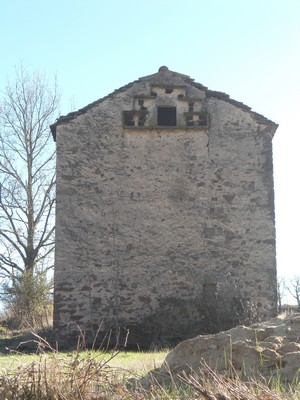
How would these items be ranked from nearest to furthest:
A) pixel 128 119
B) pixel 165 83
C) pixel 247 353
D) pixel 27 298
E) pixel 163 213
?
pixel 247 353
pixel 163 213
pixel 128 119
pixel 165 83
pixel 27 298

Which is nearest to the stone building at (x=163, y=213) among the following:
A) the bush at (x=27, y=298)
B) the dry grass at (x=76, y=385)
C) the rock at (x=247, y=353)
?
the bush at (x=27, y=298)

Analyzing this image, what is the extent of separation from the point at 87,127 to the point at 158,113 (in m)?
2.09

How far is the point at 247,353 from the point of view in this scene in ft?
20.2

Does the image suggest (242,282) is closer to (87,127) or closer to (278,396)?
(87,127)

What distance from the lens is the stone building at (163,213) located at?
14.3 meters

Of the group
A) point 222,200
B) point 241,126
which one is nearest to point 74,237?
point 222,200

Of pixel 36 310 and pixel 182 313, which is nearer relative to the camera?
pixel 182 313

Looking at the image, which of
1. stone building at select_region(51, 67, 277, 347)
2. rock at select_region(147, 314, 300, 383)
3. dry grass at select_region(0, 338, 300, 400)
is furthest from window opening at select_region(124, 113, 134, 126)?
dry grass at select_region(0, 338, 300, 400)

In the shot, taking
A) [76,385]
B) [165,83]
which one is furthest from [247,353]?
[165,83]

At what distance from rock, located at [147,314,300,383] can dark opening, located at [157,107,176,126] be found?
9.68m

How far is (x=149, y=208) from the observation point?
15.0 meters

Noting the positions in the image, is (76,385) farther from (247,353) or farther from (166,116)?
(166,116)

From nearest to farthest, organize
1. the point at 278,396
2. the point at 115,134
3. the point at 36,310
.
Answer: the point at 278,396 < the point at 115,134 < the point at 36,310

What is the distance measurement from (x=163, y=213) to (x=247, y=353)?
8943 mm
